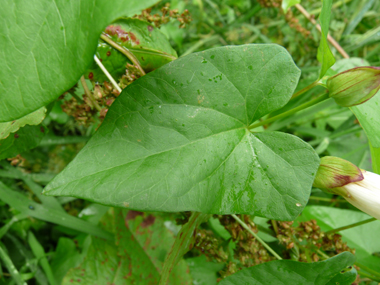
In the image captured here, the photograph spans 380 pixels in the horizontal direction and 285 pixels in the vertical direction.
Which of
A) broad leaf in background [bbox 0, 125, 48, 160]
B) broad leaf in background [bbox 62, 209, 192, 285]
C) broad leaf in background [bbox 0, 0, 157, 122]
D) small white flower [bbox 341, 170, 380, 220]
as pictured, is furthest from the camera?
broad leaf in background [bbox 62, 209, 192, 285]

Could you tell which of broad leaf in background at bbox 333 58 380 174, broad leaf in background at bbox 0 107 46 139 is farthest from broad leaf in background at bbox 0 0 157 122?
broad leaf in background at bbox 333 58 380 174

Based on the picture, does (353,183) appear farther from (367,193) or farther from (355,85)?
(355,85)

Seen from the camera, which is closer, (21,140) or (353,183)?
(353,183)

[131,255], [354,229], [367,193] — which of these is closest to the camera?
[367,193]

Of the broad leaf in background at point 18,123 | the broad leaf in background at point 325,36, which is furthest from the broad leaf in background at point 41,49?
the broad leaf in background at point 325,36

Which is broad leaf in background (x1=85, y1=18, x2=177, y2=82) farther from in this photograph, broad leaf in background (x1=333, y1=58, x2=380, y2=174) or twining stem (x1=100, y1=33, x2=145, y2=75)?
broad leaf in background (x1=333, y1=58, x2=380, y2=174)

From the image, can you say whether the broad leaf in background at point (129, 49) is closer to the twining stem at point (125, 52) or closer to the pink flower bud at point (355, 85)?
the twining stem at point (125, 52)

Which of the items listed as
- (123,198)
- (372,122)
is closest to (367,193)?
(372,122)
